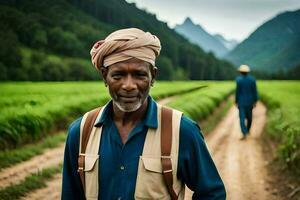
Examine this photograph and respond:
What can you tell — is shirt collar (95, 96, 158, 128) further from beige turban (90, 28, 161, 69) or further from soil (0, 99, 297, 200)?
soil (0, 99, 297, 200)

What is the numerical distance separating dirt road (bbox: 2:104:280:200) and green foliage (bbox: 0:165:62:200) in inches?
4.6

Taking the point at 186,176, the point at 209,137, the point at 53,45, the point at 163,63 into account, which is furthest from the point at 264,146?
the point at 163,63

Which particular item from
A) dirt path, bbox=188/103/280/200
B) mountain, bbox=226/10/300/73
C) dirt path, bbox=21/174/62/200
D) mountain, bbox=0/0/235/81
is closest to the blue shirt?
dirt path, bbox=21/174/62/200

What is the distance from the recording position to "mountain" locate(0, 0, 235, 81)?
55.3 metres

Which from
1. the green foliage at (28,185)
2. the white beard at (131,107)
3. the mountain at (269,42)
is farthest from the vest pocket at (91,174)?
the mountain at (269,42)

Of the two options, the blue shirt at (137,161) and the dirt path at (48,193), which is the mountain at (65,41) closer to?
the dirt path at (48,193)

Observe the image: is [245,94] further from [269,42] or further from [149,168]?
[269,42]

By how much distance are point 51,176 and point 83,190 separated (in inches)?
Answer: 211

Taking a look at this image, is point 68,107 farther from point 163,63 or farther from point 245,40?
point 245,40

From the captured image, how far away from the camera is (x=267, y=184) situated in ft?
24.9

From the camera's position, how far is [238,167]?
8711 millimetres

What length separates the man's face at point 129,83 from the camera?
2240mm

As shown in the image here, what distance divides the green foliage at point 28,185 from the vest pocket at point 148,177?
4573 millimetres

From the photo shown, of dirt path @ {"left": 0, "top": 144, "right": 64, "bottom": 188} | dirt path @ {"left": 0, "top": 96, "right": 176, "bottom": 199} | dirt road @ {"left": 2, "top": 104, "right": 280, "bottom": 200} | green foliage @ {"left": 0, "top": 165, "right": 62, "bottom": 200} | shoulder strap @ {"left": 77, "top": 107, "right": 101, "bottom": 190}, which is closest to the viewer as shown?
shoulder strap @ {"left": 77, "top": 107, "right": 101, "bottom": 190}
